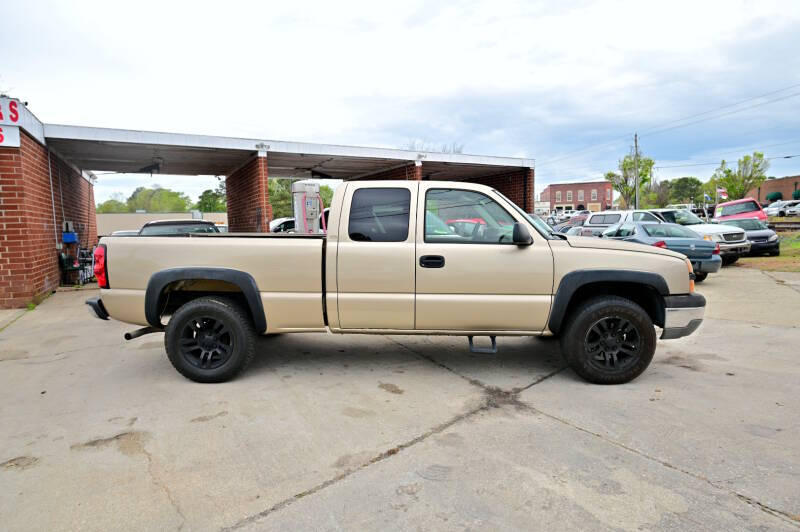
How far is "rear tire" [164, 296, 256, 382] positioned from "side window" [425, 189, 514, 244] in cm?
200

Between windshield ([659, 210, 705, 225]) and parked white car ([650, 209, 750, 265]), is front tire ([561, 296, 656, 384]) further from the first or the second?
windshield ([659, 210, 705, 225])

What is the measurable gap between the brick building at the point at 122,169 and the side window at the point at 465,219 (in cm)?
838

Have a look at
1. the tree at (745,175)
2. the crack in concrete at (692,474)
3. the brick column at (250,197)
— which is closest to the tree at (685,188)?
the tree at (745,175)

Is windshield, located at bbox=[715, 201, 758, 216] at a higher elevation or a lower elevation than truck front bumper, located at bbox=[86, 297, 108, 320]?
higher

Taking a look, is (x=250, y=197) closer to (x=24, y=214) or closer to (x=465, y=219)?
(x=24, y=214)

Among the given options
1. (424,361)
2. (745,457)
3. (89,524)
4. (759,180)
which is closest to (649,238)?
(424,361)

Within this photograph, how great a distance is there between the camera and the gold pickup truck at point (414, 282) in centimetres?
434

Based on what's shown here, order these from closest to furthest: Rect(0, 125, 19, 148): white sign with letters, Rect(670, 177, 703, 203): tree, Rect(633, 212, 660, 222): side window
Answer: Rect(0, 125, 19, 148): white sign with letters, Rect(633, 212, 660, 222): side window, Rect(670, 177, 703, 203): tree

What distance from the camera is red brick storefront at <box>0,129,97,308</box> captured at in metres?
8.52

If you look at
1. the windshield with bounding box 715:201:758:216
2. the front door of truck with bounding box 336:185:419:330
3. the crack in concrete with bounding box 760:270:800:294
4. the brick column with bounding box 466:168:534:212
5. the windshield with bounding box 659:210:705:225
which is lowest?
the crack in concrete with bounding box 760:270:800:294

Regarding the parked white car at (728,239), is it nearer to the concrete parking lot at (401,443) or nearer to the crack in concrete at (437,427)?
the concrete parking lot at (401,443)

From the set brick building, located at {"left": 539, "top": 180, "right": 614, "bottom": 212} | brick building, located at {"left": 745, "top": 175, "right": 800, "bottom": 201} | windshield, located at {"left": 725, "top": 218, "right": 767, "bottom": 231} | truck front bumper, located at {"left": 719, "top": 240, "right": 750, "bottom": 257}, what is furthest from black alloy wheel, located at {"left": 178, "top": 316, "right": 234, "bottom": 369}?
brick building, located at {"left": 539, "top": 180, "right": 614, "bottom": 212}

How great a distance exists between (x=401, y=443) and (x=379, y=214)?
7.15 feet

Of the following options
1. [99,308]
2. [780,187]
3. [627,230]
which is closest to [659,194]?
[780,187]
